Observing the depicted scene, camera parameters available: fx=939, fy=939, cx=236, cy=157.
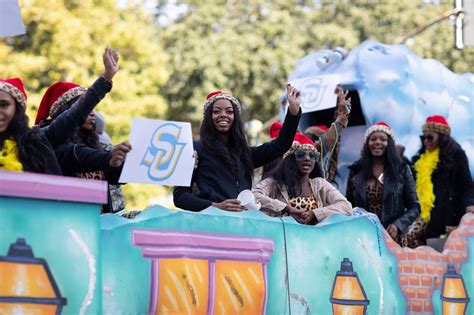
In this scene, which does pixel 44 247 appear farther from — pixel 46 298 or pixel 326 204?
pixel 326 204

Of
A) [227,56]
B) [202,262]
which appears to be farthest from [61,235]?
[227,56]

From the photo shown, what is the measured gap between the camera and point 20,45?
19.7 meters

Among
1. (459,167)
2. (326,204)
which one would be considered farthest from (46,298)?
(459,167)

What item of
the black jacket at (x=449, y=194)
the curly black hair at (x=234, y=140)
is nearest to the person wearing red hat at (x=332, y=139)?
the black jacket at (x=449, y=194)

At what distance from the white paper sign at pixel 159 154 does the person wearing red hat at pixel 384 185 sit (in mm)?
2257

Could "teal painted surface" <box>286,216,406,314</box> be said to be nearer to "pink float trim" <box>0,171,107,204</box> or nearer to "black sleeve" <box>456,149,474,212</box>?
"pink float trim" <box>0,171,107,204</box>

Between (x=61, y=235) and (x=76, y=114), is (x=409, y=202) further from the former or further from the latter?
(x=61, y=235)

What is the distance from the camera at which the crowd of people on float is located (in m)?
4.64

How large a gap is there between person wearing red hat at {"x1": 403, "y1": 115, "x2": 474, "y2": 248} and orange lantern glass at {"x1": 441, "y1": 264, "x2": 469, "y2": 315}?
1006mm

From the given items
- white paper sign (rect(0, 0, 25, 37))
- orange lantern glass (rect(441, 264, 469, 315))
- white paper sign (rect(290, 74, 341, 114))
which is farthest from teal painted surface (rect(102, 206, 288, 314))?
white paper sign (rect(290, 74, 341, 114))

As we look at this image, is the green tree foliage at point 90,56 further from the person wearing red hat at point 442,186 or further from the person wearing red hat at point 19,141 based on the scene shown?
the person wearing red hat at point 19,141

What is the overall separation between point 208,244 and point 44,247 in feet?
3.78

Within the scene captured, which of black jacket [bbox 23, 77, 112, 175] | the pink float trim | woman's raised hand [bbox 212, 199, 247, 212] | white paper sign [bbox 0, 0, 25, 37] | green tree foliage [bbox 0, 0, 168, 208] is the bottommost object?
the pink float trim

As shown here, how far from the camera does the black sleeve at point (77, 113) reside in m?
4.65
